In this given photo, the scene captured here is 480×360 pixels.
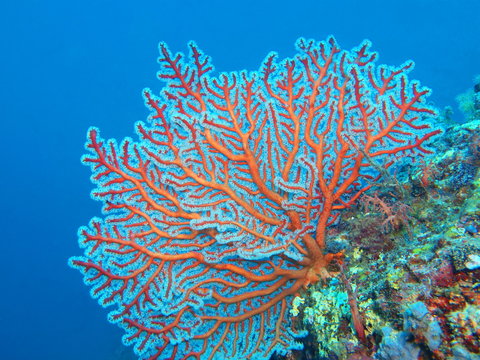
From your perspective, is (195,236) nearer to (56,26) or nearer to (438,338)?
(438,338)

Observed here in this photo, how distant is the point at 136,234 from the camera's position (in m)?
3.47

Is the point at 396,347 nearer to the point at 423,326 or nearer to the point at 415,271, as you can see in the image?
the point at 423,326

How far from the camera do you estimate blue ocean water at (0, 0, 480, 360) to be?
42.9 meters

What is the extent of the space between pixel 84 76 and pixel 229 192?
123694mm

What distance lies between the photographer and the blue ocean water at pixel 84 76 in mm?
42875

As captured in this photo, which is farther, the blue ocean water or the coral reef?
the blue ocean water

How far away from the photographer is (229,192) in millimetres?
3635

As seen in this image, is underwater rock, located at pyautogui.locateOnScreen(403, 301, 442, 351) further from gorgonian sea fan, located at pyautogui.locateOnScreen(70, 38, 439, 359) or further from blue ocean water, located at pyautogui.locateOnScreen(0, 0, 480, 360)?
blue ocean water, located at pyautogui.locateOnScreen(0, 0, 480, 360)

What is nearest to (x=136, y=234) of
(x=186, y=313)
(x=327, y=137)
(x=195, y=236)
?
(x=195, y=236)

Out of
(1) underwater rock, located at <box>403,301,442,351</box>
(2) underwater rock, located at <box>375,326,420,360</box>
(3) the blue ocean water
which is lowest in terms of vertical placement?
(2) underwater rock, located at <box>375,326,420,360</box>

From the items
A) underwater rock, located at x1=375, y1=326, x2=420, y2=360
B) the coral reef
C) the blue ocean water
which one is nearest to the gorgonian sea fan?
the coral reef

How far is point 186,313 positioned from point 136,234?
120cm

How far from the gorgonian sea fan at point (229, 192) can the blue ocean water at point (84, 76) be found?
76.4 ft

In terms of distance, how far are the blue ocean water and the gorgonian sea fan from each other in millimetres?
23274
